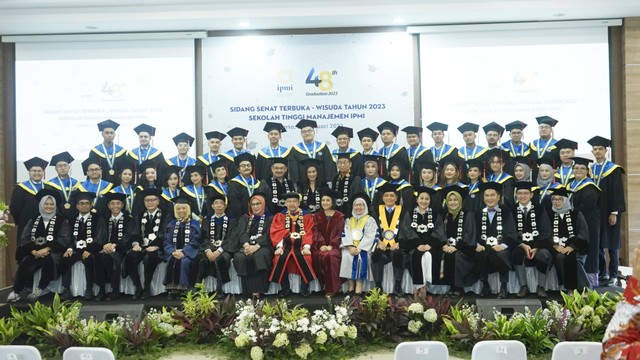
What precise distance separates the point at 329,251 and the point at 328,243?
0.72ft

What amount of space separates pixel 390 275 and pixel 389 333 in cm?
130

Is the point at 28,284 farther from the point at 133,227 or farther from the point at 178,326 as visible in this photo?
the point at 178,326

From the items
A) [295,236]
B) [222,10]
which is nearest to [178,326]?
[295,236]

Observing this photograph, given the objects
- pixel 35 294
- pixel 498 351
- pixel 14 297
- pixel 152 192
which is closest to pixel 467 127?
pixel 152 192

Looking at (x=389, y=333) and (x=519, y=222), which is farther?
(x=519, y=222)

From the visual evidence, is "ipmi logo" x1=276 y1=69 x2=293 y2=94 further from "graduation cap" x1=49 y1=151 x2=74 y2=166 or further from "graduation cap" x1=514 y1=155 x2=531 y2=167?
"graduation cap" x1=514 y1=155 x2=531 y2=167

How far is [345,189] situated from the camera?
23.5ft

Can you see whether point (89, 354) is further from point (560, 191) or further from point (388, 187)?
point (560, 191)

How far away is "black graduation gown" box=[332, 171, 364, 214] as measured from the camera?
709 centimetres

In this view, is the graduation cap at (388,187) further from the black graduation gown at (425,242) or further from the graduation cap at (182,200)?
the graduation cap at (182,200)

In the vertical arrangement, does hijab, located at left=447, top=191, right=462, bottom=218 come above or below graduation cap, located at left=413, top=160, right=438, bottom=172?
below

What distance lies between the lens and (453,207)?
656cm

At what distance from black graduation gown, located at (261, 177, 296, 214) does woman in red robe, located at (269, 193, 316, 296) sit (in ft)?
0.96

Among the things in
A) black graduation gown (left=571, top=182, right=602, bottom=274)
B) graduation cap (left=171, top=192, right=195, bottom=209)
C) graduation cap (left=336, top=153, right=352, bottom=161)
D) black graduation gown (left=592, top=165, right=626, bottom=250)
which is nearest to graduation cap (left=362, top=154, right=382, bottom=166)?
graduation cap (left=336, top=153, right=352, bottom=161)
